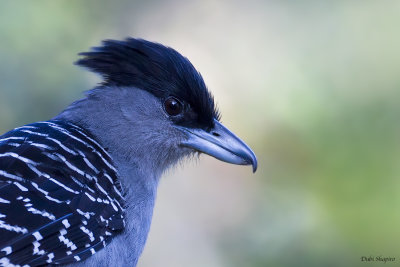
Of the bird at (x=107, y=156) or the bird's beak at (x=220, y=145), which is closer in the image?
the bird at (x=107, y=156)

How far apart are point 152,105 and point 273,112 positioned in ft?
9.22

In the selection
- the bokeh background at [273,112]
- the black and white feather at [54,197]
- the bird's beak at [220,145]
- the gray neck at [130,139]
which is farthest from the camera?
the bokeh background at [273,112]

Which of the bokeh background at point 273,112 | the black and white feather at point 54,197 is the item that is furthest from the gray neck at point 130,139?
the bokeh background at point 273,112

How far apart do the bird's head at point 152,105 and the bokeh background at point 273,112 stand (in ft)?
5.78

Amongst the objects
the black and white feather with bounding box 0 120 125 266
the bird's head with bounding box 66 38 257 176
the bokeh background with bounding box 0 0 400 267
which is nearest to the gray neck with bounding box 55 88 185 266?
the bird's head with bounding box 66 38 257 176

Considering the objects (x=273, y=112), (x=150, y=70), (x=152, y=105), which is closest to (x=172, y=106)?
(x=152, y=105)

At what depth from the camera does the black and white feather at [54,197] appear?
3.48 m

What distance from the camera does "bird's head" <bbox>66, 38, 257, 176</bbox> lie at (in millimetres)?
4402

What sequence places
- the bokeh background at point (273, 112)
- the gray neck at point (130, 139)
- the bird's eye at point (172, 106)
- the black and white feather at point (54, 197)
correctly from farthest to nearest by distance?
the bokeh background at point (273, 112) → the bird's eye at point (172, 106) → the gray neck at point (130, 139) → the black and white feather at point (54, 197)

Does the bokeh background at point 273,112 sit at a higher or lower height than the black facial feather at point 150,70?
lower

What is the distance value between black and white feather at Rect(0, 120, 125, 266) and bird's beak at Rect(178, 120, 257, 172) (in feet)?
1.95

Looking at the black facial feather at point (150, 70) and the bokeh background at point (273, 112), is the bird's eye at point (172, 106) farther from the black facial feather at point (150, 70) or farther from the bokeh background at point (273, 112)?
the bokeh background at point (273, 112)

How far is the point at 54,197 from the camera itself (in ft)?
12.1

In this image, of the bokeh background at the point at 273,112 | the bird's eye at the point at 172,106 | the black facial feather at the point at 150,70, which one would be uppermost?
the black facial feather at the point at 150,70
